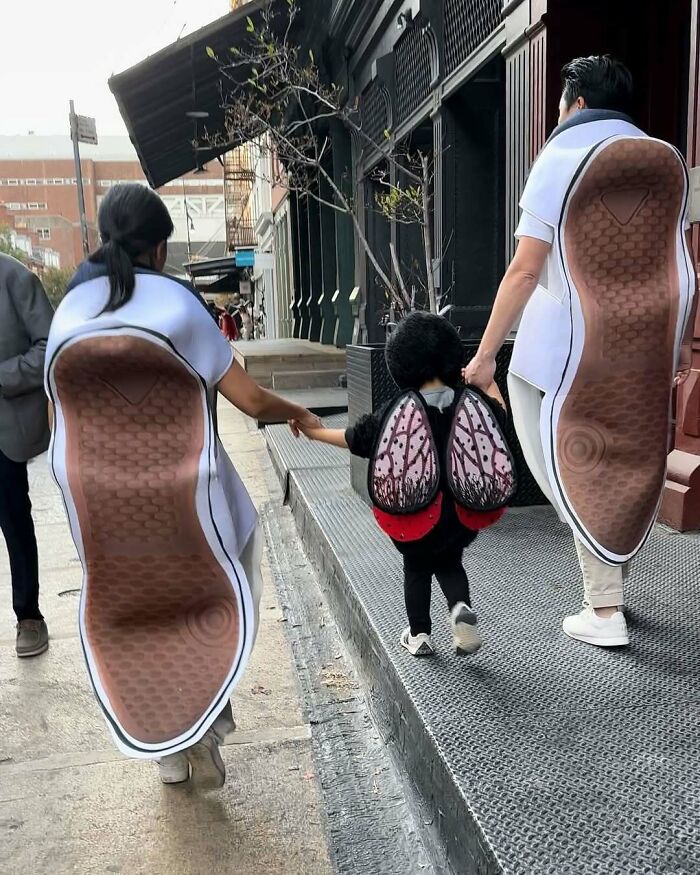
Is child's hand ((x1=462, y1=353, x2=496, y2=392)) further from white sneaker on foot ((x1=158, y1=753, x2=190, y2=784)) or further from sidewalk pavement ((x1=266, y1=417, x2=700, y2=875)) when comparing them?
white sneaker on foot ((x1=158, y1=753, x2=190, y2=784))

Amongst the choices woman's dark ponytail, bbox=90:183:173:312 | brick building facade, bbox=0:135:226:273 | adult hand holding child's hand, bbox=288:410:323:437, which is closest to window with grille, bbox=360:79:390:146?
adult hand holding child's hand, bbox=288:410:323:437

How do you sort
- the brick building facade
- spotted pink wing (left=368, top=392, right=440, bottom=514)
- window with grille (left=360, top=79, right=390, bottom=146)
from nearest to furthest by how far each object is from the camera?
spotted pink wing (left=368, top=392, right=440, bottom=514) → window with grille (left=360, top=79, right=390, bottom=146) → the brick building facade

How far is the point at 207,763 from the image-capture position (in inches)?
90.7

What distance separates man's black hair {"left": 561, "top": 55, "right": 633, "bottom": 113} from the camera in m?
2.48

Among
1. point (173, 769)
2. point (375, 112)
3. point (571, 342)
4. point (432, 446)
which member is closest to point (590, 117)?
point (571, 342)

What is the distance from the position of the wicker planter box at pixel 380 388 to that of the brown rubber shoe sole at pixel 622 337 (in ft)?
5.67

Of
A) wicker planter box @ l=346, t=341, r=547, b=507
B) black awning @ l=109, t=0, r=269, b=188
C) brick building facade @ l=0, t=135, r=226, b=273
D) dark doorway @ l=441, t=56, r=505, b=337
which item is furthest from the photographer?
brick building facade @ l=0, t=135, r=226, b=273

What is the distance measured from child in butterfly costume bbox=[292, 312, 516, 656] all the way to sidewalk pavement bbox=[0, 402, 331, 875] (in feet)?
2.98

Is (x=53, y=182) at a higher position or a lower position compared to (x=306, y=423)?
higher

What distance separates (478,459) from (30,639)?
240cm

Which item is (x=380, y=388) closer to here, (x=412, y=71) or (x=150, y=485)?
(x=150, y=485)

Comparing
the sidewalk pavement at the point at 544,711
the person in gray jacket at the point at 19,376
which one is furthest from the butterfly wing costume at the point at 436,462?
the person in gray jacket at the point at 19,376

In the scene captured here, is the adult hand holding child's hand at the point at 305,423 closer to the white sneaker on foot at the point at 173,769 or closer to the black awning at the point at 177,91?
the white sneaker on foot at the point at 173,769

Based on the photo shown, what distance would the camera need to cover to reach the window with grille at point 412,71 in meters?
8.09
